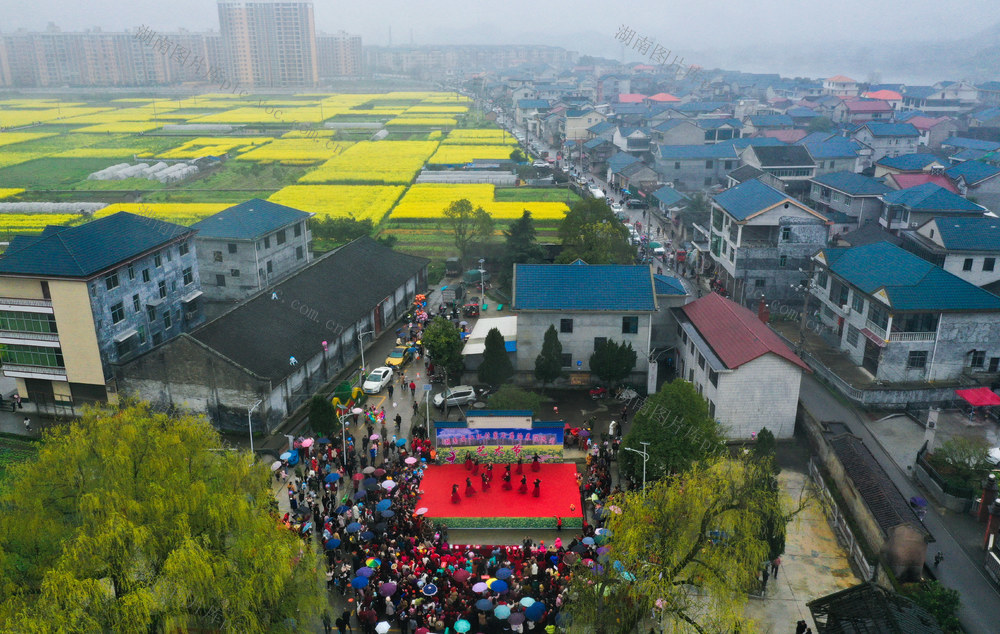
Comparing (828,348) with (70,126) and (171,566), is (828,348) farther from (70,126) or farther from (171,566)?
(70,126)

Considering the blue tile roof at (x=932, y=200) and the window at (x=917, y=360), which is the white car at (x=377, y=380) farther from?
the blue tile roof at (x=932, y=200)

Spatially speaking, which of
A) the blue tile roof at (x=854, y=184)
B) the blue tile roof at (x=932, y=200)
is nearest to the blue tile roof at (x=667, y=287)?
the blue tile roof at (x=932, y=200)

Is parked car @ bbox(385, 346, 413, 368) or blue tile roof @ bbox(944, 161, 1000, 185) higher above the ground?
blue tile roof @ bbox(944, 161, 1000, 185)

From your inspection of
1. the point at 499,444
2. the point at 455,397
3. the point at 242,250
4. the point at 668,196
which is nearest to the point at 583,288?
the point at 455,397

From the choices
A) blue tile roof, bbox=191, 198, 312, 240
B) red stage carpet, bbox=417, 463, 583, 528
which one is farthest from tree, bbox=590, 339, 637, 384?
blue tile roof, bbox=191, 198, 312, 240

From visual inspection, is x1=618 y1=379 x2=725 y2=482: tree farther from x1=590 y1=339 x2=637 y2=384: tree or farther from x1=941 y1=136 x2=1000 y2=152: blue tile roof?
x1=941 y1=136 x2=1000 y2=152: blue tile roof

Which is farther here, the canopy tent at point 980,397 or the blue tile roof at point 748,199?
the blue tile roof at point 748,199

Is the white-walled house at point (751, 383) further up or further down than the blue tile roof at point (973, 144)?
further down

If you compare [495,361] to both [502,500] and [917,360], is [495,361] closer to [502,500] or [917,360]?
[502,500]
